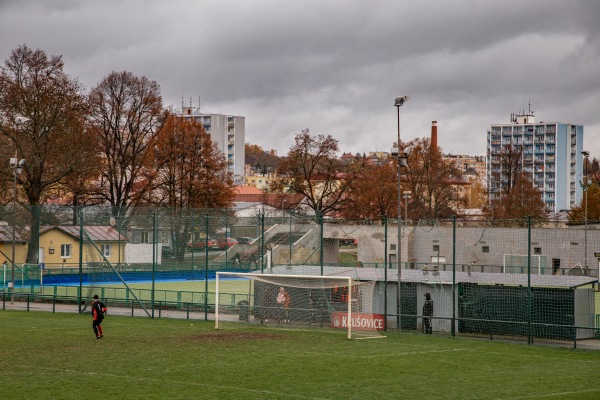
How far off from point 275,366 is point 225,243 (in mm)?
30411

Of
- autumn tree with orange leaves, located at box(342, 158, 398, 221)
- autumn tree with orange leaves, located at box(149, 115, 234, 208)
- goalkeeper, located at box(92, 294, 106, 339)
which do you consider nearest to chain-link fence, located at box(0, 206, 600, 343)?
goalkeeper, located at box(92, 294, 106, 339)

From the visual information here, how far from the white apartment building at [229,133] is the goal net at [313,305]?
487 ft

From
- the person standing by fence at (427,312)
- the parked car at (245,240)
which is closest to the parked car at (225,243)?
the parked car at (245,240)

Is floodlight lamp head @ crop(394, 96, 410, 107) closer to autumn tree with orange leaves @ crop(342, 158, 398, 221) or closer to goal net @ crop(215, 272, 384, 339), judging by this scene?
goal net @ crop(215, 272, 384, 339)

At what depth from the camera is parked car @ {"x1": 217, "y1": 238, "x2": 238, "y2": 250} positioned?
172 feet

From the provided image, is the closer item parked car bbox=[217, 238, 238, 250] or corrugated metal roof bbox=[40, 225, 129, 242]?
corrugated metal roof bbox=[40, 225, 129, 242]

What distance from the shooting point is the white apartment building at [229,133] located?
18262 cm

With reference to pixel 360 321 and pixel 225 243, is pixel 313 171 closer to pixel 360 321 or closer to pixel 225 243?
pixel 225 243

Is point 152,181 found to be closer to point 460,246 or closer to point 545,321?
point 460,246

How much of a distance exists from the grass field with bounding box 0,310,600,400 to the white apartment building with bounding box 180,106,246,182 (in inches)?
6030

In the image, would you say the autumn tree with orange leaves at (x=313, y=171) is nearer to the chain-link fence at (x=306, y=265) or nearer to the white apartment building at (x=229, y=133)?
the chain-link fence at (x=306, y=265)

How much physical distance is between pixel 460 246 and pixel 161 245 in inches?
800

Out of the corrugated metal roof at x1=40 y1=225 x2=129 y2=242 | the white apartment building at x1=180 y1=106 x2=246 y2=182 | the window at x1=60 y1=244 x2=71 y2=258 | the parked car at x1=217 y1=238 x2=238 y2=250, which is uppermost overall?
the white apartment building at x1=180 y1=106 x2=246 y2=182

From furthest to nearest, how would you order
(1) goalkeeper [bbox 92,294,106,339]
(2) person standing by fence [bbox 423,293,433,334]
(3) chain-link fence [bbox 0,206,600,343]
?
(2) person standing by fence [bbox 423,293,433,334] < (3) chain-link fence [bbox 0,206,600,343] < (1) goalkeeper [bbox 92,294,106,339]
